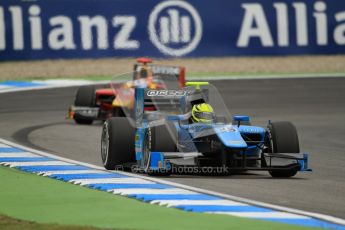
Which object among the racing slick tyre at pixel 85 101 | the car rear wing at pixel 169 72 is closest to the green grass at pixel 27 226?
the car rear wing at pixel 169 72

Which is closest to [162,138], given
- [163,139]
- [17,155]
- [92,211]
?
[163,139]

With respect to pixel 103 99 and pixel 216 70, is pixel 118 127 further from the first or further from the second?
pixel 216 70

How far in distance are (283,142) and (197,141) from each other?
3.46 feet

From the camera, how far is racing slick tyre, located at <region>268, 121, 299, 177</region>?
13367 mm

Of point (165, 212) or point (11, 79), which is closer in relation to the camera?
point (165, 212)

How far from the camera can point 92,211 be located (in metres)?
10.4

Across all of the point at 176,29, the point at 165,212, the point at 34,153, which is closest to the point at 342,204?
the point at 165,212

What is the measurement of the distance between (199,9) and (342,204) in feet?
66.3

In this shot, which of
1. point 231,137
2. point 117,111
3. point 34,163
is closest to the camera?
point 231,137

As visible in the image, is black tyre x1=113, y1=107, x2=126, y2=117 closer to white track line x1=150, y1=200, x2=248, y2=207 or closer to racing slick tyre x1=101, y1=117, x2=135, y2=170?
racing slick tyre x1=101, y1=117, x2=135, y2=170

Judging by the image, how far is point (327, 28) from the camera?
3125 cm

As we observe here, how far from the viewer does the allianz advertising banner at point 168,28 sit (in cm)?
2966

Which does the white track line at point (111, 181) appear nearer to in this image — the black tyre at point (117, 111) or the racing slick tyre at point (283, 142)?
the racing slick tyre at point (283, 142)

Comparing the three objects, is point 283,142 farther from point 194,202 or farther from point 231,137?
point 194,202
